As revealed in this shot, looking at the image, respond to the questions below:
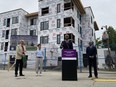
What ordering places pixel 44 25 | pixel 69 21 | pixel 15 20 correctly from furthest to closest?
pixel 15 20, pixel 44 25, pixel 69 21

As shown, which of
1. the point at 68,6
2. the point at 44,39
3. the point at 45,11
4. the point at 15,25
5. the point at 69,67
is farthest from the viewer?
the point at 15,25

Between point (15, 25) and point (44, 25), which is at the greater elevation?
point (15, 25)

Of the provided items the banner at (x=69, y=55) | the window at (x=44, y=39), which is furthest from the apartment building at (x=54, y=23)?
the banner at (x=69, y=55)

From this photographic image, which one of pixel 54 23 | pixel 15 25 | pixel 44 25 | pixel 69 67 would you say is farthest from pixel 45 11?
pixel 69 67

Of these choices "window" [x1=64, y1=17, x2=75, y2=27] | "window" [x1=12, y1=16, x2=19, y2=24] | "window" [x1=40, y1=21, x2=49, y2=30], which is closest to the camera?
"window" [x1=64, y1=17, x2=75, y2=27]

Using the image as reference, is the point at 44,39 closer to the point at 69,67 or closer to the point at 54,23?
the point at 54,23

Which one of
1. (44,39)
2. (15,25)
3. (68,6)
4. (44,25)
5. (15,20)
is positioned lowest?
(44,39)

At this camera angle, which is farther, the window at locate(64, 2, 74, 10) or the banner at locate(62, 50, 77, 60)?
the window at locate(64, 2, 74, 10)

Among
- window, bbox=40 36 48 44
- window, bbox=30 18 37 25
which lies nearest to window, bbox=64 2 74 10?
window, bbox=40 36 48 44

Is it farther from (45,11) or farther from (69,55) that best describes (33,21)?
(69,55)

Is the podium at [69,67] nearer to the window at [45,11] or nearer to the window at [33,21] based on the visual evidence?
the window at [45,11]

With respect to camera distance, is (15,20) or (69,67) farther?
(15,20)

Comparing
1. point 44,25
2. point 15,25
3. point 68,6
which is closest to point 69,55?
point 68,6

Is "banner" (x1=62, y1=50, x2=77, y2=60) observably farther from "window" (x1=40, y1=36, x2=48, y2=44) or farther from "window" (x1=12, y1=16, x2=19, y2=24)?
"window" (x1=12, y1=16, x2=19, y2=24)
